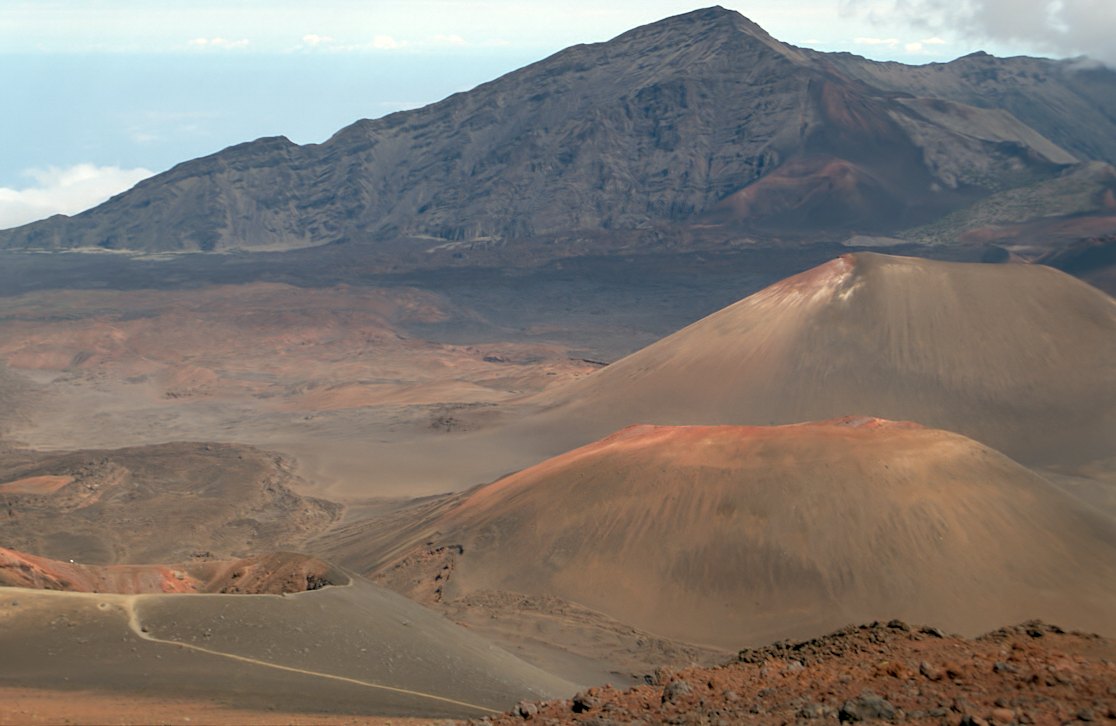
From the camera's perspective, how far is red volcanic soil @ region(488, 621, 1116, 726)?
44.7 feet

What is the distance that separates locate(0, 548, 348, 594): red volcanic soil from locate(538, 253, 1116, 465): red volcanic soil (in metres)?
28.7

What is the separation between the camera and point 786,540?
33406mm

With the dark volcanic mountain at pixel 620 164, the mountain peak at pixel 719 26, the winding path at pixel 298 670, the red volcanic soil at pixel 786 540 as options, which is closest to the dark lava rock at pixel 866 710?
the winding path at pixel 298 670

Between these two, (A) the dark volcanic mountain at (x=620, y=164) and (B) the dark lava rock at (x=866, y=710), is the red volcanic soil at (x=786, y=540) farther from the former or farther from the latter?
(A) the dark volcanic mountain at (x=620, y=164)

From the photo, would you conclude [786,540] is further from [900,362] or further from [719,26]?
[719,26]

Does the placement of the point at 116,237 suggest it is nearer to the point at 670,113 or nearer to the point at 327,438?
the point at 670,113

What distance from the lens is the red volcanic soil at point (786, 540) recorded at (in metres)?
31.2

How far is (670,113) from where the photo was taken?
6137 inches

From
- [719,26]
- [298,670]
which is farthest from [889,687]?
[719,26]

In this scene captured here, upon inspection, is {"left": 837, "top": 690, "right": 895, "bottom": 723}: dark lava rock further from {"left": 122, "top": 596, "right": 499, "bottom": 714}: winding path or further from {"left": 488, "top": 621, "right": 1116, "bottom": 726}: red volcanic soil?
{"left": 122, "top": 596, "right": 499, "bottom": 714}: winding path

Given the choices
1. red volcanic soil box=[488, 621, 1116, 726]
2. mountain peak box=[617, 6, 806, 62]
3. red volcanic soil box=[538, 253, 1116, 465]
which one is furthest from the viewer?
mountain peak box=[617, 6, 806, 62]

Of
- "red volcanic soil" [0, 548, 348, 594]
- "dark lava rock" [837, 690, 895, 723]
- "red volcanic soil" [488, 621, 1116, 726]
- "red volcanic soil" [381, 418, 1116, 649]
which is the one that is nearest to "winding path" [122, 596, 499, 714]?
"red volcanic soil" [488, 621, 1116, 726]

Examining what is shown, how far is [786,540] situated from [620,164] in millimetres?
123948

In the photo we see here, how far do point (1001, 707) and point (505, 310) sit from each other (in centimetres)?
10836
